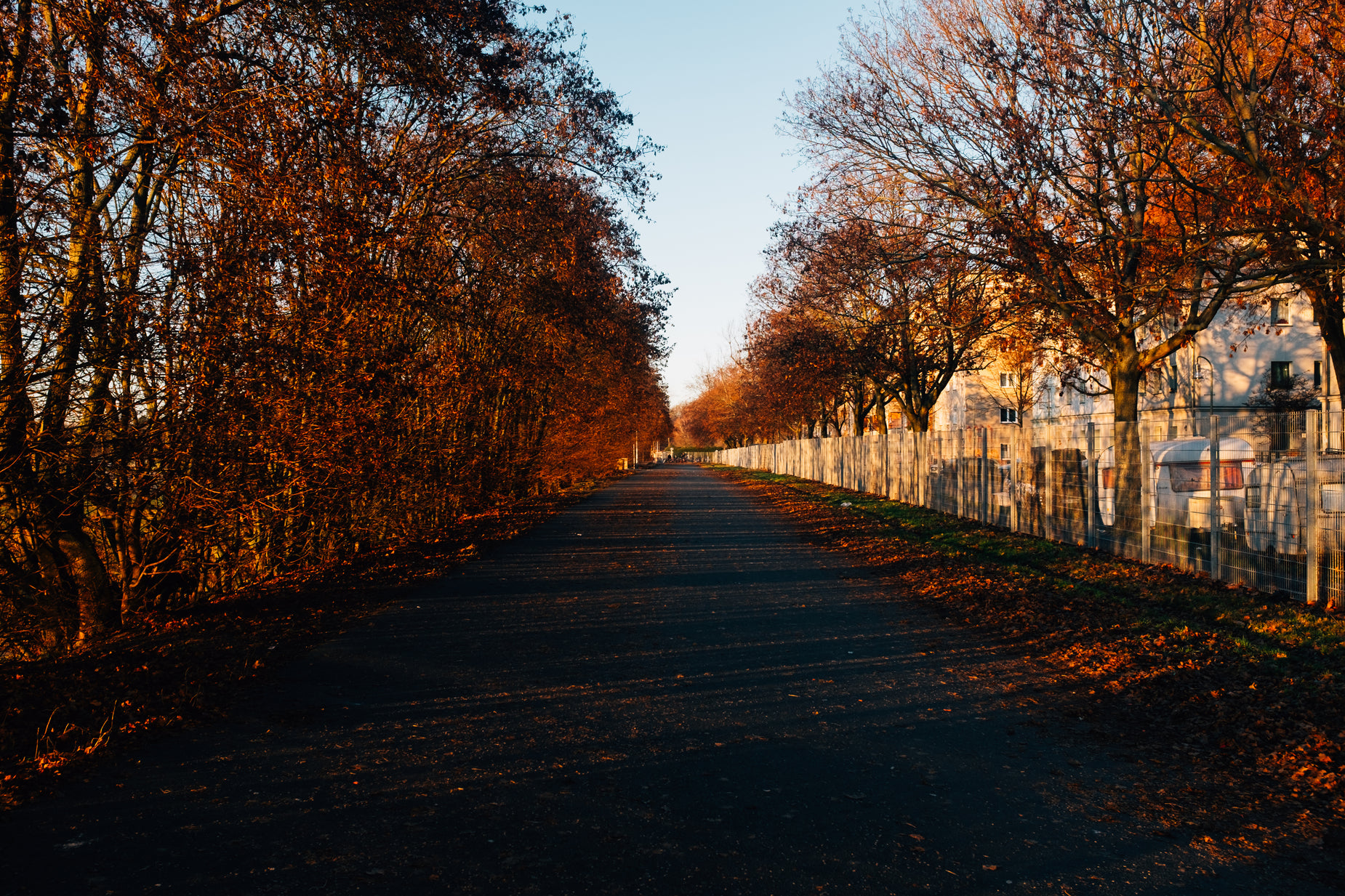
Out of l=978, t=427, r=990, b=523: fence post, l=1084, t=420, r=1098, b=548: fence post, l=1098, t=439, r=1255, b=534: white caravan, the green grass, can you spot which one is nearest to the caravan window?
l=1098, t=439, r=1255, b=534: white caravan

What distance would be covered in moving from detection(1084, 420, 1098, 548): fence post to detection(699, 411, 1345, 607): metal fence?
0.02 m

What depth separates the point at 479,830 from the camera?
12.7ft

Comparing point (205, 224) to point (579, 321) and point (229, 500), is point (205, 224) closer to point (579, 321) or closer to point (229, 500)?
point (229, 500)

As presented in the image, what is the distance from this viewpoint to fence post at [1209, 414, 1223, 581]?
10.3m

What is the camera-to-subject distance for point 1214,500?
34.0 feet

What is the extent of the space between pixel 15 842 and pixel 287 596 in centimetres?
658

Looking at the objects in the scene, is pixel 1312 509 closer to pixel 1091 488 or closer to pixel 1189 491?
pixel 1189 491

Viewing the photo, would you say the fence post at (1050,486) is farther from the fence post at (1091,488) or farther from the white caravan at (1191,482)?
the white caravan at (1191,482)

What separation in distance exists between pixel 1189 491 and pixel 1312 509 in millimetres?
2397

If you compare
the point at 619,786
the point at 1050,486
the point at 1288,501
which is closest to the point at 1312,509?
the point at 1288,501

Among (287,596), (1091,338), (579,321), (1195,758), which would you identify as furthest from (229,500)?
(1091,338)

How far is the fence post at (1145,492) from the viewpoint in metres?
12.1

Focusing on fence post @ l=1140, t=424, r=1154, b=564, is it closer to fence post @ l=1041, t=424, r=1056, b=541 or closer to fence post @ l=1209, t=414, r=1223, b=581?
fence post @ l=1209, t=414, r=1223, b=581

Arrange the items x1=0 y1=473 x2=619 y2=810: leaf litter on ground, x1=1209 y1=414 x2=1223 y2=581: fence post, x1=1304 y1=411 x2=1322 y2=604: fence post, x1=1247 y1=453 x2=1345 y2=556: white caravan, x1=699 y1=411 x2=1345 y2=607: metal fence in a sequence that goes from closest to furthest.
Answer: x1=0 y1=473 x2=619 y2=810: leaf litter on ground < x1=1247 y1=453 x2=1345 y2=556: white caravan < x1=1304 y1=411 x2=1322 y2=604: fence post < x1=699 y1=411 x2=1345 y2=607: metal fence < x1=1209 y1=414 x2=1223 y2=581: fence post
